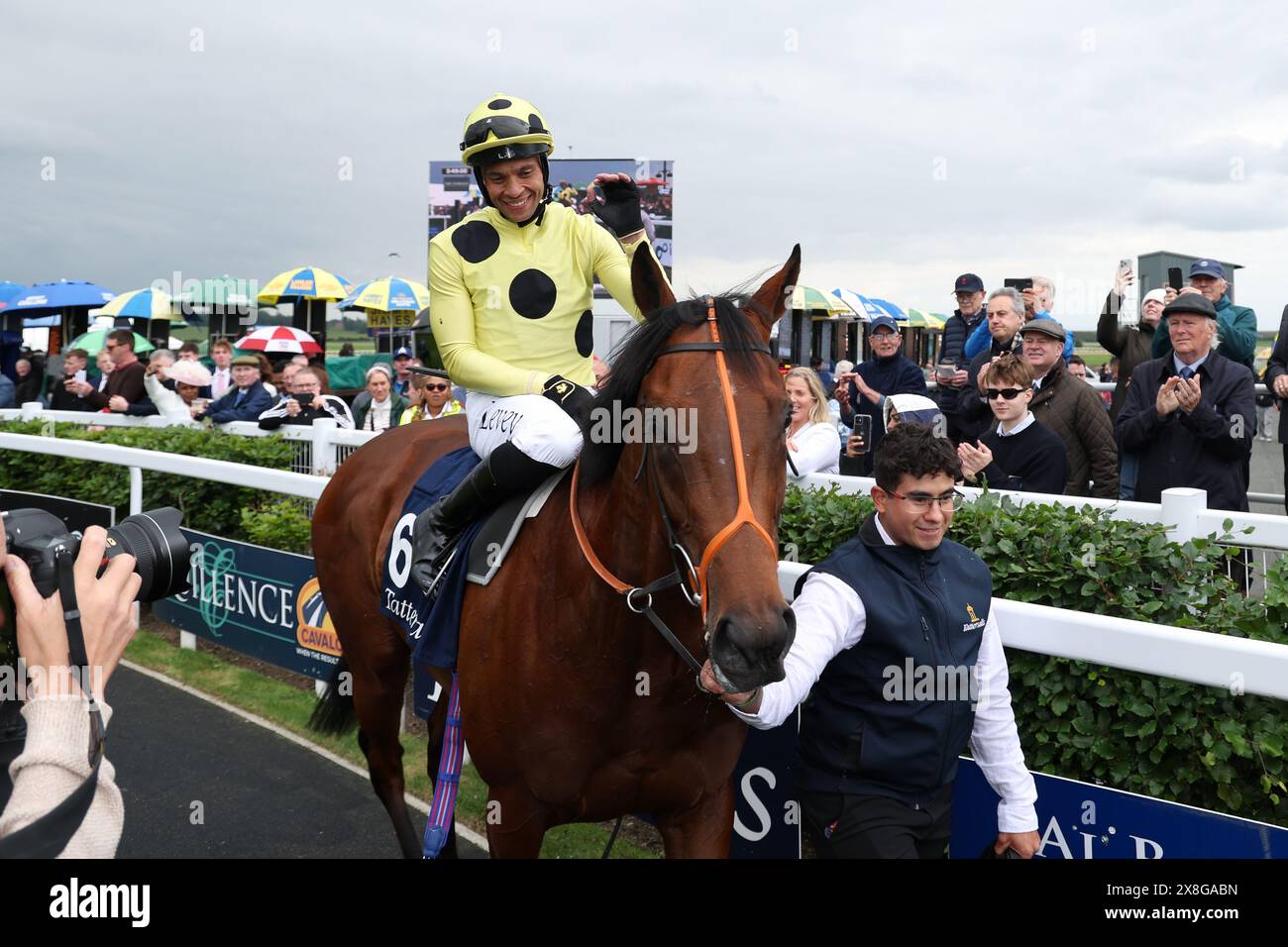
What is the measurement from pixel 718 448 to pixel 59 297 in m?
19.7

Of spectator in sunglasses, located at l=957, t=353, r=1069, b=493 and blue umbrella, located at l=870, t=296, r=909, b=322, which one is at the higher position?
blue umbrella, located at l=870, t=296, r=909, b=322

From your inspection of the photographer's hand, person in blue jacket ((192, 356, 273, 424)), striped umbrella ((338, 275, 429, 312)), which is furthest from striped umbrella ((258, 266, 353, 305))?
the photographer's hand

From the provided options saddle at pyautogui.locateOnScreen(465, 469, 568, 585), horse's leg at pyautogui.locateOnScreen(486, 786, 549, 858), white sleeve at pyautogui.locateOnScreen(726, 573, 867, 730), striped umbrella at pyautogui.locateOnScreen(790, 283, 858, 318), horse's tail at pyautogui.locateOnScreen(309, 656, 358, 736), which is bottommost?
horse's tail at pyautogui.locateOnScreen(309, 656, 358, 736)

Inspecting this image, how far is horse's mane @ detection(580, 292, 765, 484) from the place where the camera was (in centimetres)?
225

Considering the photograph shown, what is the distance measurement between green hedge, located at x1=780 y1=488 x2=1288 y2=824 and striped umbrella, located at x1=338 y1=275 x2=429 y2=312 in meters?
16.3

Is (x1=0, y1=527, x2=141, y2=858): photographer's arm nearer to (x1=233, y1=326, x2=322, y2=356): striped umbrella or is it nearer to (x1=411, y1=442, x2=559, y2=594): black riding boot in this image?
(x1=411, y1=442, x2=559, y2=594): black riding boot

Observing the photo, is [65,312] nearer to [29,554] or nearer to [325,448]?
[325,448]

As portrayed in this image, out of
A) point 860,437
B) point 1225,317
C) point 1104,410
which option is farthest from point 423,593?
point 1225,317

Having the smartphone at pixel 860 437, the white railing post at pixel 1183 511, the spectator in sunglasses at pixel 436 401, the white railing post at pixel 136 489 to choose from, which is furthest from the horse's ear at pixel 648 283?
A: the white railing post at pixel 136 489

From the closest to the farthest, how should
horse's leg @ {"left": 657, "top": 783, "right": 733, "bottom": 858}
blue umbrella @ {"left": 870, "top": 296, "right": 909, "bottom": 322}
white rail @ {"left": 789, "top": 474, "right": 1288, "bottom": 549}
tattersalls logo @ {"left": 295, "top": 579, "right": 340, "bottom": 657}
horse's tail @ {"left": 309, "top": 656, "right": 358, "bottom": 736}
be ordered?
horse's leg @ {"left": 657, "top": 783, "right": 733, "bottom": 858} → white rail @ {"left": 789, "top": 474, "right": 1288, "bottom": 549} → horse's tail @ {"left": 309, "top": 656, "right": 358, "bottom": 736} → tattersalls logo @ {"left": 295, "top": 579, "right": 340, "bottom": 657} → blue umbrella @ {"left": 870, "top": 296, "right": 909, "bottom": 322}

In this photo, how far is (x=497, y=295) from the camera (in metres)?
3.15

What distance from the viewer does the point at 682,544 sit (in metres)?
2.16

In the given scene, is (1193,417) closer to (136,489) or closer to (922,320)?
(136,489)

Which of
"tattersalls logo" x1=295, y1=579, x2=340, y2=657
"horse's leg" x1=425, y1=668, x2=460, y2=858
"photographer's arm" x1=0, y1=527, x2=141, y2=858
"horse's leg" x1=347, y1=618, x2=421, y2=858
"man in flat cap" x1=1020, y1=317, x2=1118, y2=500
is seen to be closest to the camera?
"photographer's arm" x1=0, y1=527, x2=141, y2=858
